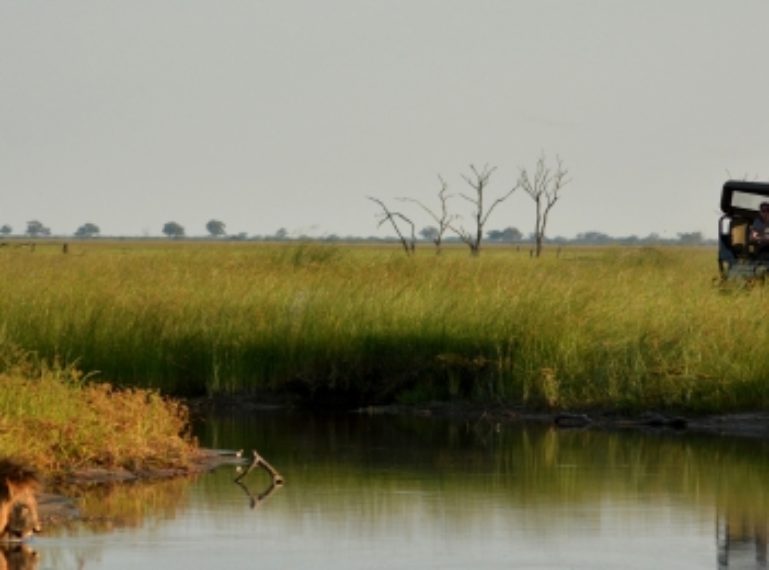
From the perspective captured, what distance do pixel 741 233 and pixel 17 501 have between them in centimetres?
1937

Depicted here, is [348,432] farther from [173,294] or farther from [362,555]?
[362,555]

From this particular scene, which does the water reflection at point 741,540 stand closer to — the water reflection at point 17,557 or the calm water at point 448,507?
the calm water at point 448,507

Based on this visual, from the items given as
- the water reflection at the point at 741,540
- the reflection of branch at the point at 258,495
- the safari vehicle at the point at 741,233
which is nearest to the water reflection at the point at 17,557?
the reflection of branch at the point at 258,495

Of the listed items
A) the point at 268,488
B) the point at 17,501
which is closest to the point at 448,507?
the point at 268,488

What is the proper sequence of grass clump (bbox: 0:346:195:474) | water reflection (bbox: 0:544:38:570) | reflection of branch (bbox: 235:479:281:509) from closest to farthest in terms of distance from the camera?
water reflection (bbox: 0:544:38:570) → reflection of branch (bbox: 235:479:281:509) → grass clump (bbox: 0:346:195:474)

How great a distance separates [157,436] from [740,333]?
8123 mm

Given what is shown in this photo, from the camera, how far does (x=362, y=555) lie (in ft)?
44.9

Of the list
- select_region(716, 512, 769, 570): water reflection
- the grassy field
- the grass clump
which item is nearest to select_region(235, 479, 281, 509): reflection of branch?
the grass clump

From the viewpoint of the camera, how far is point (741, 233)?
3130 cm

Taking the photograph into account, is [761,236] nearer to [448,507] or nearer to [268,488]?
[268,488]

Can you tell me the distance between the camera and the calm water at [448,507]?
13641 mm

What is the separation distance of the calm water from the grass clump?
1.68ft

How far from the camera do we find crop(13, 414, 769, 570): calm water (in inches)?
537

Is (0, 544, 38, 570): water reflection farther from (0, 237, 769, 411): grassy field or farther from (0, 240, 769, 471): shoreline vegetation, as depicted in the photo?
(0, 237, 769, 411): grassy field
